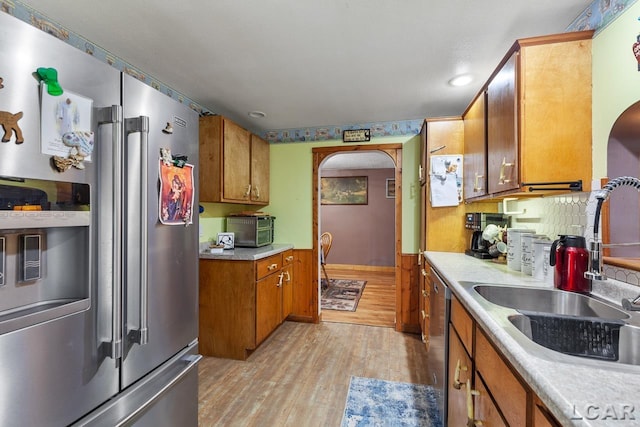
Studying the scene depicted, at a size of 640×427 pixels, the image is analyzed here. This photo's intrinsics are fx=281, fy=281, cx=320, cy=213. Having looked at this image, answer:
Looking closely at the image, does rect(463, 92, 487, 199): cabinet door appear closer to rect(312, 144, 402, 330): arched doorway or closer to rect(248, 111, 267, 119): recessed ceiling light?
rect(312, 144, 402, 330): arched doorway

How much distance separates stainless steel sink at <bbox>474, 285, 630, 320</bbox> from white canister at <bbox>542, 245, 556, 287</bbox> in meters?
0.16

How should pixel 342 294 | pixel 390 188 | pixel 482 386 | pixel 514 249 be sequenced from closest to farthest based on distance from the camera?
pixel 482 386
pixel 514 249
pixel 342 294
pixel 390 188

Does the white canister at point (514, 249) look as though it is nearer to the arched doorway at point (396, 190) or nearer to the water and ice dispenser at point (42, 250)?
the arched doorway at point (396, 190)

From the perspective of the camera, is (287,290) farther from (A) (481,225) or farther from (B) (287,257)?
(A) (481,225)

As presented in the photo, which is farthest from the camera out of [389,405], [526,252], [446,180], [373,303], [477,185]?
[373,303]

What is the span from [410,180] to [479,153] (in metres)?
1.17

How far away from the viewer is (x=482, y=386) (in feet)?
3.28

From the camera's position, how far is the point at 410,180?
3.17 m

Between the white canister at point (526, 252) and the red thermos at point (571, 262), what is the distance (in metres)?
0.30

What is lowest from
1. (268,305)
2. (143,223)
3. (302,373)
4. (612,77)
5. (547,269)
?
(302,373)

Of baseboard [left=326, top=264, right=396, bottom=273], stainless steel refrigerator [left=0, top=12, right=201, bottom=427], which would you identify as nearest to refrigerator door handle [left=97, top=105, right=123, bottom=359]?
stainless steel refrigerator [left=0, top=12, right=201, bottom=427]

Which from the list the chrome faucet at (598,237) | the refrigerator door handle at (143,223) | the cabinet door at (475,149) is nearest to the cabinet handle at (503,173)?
the cabinet door at (475,149)

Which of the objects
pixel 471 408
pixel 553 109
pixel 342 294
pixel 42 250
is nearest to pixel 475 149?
pixel 553 109

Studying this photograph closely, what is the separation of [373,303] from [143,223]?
11.7 feet
